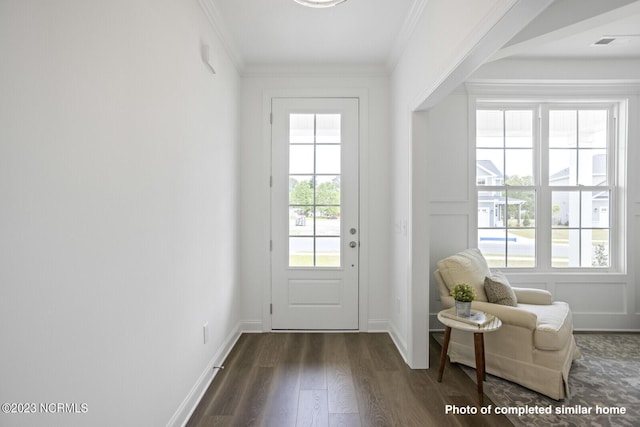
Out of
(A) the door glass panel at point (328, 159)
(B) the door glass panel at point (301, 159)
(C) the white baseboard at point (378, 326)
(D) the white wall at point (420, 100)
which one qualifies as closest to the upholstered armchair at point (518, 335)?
(D) the white wall at point (420, 100)

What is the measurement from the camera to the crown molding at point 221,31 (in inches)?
93.7

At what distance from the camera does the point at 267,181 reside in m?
3.52

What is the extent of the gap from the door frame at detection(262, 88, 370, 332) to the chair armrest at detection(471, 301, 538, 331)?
4.02 feet

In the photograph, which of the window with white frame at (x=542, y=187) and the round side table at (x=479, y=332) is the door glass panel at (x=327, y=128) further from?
the round side table at (x=479, y=332)

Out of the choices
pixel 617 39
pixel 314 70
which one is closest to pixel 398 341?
pixel 314 70

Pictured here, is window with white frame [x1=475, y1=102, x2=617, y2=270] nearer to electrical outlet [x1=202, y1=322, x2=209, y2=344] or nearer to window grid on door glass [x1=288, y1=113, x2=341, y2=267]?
window grid on door glass [x1=288, y1=113, x2=341, y2=267]

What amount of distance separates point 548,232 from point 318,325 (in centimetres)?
271

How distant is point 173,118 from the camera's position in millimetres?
1906

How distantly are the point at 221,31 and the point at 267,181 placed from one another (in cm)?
142

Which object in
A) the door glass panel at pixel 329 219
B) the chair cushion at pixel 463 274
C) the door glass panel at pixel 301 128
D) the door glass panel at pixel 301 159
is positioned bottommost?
the chair cushion at pixel 463 274

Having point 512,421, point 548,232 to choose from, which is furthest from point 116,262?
point 548,232

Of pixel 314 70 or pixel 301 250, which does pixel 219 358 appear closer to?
pixel 301 250

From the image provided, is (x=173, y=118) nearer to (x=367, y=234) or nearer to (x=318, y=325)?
(x=367, y=234)

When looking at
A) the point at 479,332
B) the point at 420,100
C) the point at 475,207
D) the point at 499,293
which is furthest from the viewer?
the point at 475,207
